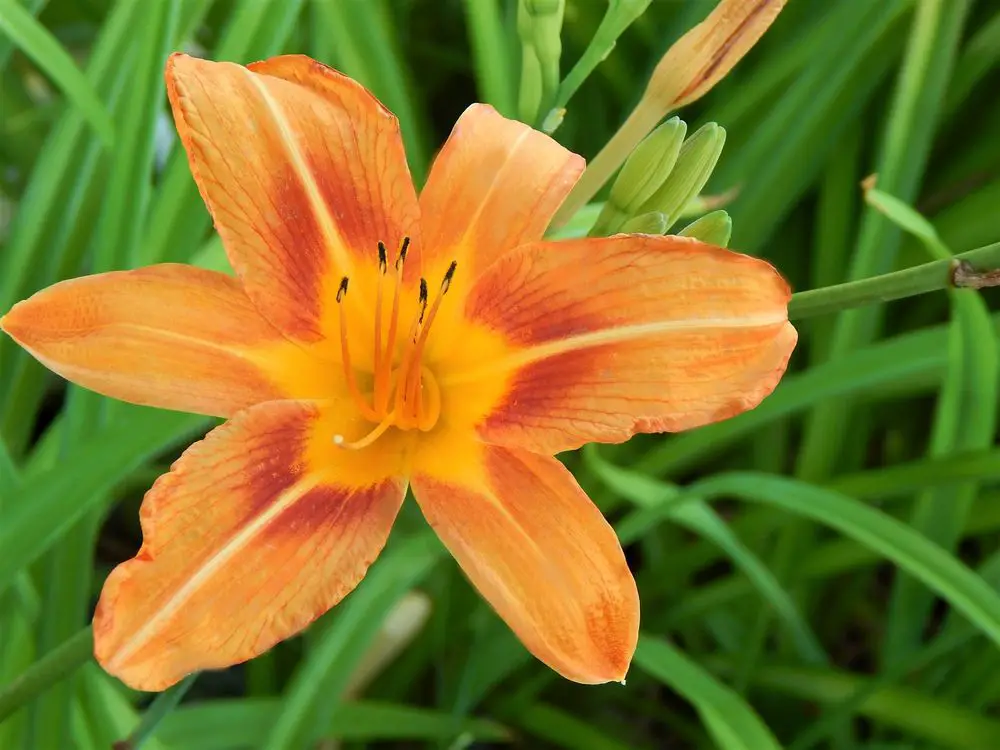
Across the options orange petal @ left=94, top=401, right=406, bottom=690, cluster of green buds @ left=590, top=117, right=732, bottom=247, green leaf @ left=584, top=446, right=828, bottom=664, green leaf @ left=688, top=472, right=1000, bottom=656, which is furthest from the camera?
green leaf @ left=584, top=446, right=828, bottom=664

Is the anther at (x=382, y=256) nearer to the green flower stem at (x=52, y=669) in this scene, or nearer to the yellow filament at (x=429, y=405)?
the yellow filament at (x=429, y=405)

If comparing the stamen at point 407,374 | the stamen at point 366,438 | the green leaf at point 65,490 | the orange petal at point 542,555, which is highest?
the stamen at point 407,374

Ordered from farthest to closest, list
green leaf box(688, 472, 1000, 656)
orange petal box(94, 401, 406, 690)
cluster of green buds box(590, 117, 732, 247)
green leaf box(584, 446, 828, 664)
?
green leaf box(584, 446, 828, 664)
green leaf box(688, 472, 1000, 656)
cluster of green buds box(590, 117, 732, 247)
orange petal box(94, 401, 406, 690)

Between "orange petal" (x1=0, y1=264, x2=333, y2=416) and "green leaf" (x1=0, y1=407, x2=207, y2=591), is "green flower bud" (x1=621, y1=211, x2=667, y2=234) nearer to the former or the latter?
"orange petal" (x1=0, y1=264, x2=333, y2=416)

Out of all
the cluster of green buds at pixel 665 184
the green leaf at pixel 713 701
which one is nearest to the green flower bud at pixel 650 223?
the cluster of green buds at pixel 665 184

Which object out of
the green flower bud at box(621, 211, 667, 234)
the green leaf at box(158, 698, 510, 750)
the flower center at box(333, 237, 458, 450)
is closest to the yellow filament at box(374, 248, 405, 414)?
the flower center at box(333, 237, 458, 450)

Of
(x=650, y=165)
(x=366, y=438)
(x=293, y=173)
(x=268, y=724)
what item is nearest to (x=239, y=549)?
(x=366, y=438)
